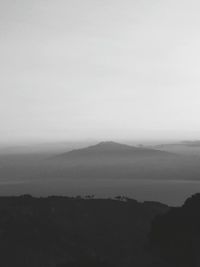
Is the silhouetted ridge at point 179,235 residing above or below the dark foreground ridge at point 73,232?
above

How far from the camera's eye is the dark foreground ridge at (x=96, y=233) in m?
34.3

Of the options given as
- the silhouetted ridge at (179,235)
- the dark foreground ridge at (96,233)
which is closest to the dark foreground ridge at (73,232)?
the dark foreground ridge at (96,233)

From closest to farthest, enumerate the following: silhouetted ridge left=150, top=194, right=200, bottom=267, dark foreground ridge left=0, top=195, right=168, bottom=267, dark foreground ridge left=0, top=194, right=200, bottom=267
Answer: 1. silhouetted ridge left=150, top=194, right=200, bottom=267
2. dark foreground ridge left=0, top=194, right=200, bottom=267
3. dark foreground ridge left=0, top=195, right=168, bottom=267

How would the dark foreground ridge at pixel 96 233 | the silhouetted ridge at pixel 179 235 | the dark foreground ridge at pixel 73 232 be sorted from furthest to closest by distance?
the dark foreground ridge at pixel 73 232 → the dark foreground ridge at pixel 96 233 → the silhouetted ridge at pixel 179 235

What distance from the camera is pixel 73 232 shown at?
1796 inches

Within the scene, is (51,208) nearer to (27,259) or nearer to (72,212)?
(72,212)

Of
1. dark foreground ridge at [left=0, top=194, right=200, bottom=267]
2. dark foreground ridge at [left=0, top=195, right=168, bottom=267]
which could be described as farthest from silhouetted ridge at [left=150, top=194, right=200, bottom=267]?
dark foreground ridge at [left=0, top=195, right=168, bottom=267]

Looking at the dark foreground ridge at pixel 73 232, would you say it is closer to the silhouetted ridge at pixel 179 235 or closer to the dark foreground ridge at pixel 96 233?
the dark foreground ridge at pixel 96 233

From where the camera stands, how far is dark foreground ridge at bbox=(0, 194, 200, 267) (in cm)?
3431

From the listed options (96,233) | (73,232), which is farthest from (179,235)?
(73,232)

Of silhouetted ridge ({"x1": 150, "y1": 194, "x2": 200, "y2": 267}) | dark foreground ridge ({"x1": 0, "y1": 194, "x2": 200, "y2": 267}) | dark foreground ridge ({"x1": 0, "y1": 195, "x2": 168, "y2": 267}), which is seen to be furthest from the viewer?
dark foreground ridge ({"x1": 0, "y1": 195, "x2": 168, "y2": 267})

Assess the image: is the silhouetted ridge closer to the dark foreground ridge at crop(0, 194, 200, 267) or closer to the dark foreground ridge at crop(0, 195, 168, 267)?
the dark foreground ridge at crop(0, 194, 200, 267)

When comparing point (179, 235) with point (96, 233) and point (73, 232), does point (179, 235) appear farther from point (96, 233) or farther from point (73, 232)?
point (73, 232)

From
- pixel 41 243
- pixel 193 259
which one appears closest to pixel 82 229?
pixel 41 243
